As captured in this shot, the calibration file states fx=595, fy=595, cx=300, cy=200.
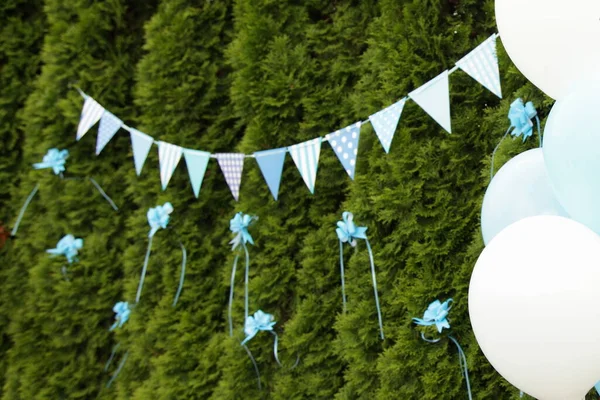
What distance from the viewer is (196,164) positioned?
7.86 feet

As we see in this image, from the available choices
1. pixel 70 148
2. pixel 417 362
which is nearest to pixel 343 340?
pixel 417 362

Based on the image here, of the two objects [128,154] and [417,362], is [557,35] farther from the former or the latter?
[128,154]

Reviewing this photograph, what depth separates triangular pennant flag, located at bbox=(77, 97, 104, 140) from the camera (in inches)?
110

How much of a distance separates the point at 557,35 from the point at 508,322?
1.94ft

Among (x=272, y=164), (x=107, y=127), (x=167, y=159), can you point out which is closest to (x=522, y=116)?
(x=272, y=164)

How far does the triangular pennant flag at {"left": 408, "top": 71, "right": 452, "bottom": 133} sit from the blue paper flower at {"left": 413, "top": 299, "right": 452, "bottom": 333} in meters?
0.55

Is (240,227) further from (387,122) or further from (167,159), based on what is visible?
(387,122)

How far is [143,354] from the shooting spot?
272 centimetres

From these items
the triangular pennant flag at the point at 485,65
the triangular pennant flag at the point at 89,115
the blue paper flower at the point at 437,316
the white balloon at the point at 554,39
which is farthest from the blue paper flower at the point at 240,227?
the white balloon at the point at 554,39

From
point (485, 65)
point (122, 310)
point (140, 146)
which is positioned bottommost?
point (122, 310)

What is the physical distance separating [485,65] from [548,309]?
95 cm

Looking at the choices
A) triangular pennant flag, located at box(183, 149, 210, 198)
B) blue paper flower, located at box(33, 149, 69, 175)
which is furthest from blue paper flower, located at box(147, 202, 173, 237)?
blue paper flower, located at box(33, 149, 69, 175)

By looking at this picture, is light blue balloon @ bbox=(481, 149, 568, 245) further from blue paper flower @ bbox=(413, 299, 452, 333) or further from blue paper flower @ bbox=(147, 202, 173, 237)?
blue paper flower @ bbox=(147, 202, 173, 237)

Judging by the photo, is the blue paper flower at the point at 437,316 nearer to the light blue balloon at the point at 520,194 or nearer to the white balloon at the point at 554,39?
the light blue balloon at the point at 520,194
